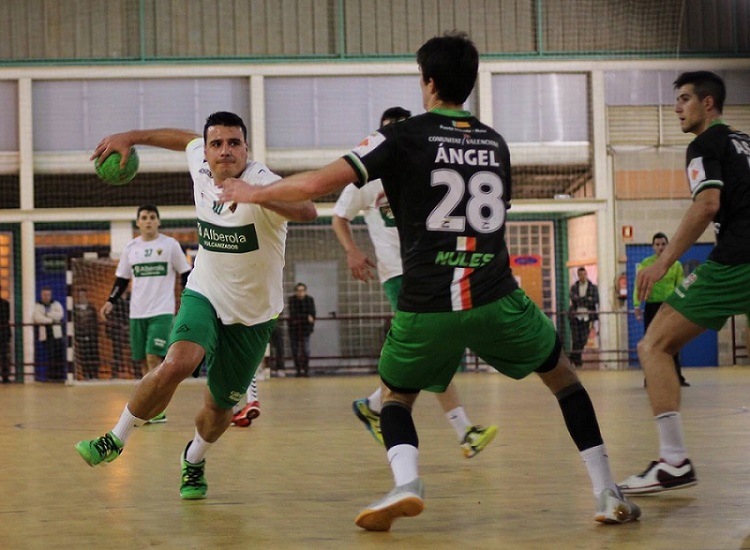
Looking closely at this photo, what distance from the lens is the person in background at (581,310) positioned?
22078 millimetres

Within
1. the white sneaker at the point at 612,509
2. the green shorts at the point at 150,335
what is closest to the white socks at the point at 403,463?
the white sneaker at the point at 612,509

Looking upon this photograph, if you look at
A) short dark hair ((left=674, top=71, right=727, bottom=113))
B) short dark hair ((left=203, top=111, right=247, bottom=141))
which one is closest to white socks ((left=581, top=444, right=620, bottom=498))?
short dark hair ((left=674, top=71, right=727, bottom=113))

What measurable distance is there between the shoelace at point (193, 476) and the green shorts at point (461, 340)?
1519 mm

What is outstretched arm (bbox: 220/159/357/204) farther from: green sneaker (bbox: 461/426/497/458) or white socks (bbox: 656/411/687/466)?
green sneaker (bbox: 461/426/497/458)

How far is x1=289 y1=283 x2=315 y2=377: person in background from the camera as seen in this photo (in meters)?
21.5

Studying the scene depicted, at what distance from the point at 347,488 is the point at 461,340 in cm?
173

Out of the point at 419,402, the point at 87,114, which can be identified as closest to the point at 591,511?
the point at 419,402

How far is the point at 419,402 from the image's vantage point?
42.5 ft

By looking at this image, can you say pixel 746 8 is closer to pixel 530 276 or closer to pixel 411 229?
pixel 530 276

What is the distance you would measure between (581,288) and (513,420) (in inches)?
491

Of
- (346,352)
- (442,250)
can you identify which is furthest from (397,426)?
(346,352)

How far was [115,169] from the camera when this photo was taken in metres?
5.93

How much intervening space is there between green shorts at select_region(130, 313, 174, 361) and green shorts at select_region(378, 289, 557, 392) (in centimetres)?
757

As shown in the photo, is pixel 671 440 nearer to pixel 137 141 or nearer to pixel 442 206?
pixel 442 206
